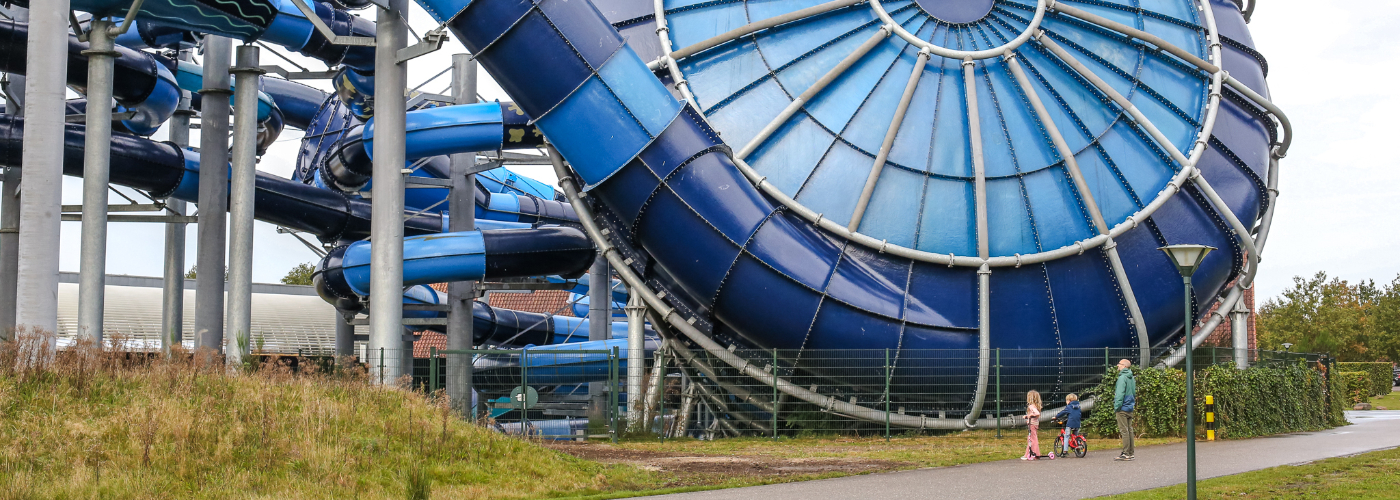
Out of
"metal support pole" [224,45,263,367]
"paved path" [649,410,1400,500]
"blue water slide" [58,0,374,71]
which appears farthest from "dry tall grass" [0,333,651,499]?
"blue water slide" [58,0,374,71]

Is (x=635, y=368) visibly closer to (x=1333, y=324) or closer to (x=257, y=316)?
(x=257, y=316)

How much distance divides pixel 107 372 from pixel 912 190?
42.5ft

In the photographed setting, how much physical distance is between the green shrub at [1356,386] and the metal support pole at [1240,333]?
12.0 m

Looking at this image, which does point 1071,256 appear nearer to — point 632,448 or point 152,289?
point 632,448

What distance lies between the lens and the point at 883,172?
805 inches

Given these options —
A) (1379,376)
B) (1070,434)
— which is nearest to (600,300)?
(1070,434)

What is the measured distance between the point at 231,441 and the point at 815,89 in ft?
38.9

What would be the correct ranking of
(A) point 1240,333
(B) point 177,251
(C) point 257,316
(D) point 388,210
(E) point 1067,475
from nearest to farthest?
(E) point 1067,475, (D) point 388,210, (A) point 1240,333, (B) point 177,251, (C) point 257,316

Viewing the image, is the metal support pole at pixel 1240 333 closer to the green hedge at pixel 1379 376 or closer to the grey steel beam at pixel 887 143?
the grey steel beam at pixel 887 143

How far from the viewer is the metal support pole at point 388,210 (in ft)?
66.9

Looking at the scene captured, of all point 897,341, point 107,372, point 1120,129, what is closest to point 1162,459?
point 897,341

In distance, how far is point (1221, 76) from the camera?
71.6 ft

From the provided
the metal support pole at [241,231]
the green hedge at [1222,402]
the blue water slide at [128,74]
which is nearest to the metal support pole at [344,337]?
the blue water slide at [128,74]

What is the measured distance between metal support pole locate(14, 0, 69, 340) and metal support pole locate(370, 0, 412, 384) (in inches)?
198
